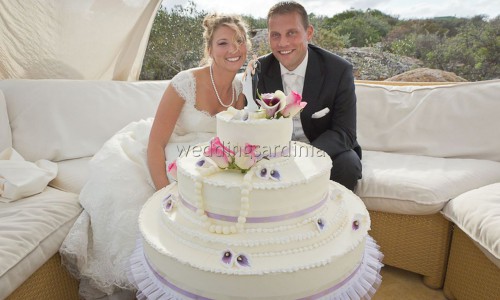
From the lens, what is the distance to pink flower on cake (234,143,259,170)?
49.0 inches

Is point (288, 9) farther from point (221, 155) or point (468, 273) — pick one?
point (468, 273)

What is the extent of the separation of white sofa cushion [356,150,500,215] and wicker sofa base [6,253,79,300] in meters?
1.90

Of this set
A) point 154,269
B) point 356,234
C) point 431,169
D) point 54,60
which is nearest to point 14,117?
point 54,60

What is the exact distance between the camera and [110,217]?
1987 millimetres

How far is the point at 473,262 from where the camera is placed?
2062mm

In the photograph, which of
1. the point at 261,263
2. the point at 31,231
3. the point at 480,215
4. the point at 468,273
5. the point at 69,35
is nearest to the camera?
the point at 261,263

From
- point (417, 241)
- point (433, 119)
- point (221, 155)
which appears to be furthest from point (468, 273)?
point (221, 155)

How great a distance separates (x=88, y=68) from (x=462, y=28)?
180 inches

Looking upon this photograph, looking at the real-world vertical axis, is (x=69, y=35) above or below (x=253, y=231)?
above

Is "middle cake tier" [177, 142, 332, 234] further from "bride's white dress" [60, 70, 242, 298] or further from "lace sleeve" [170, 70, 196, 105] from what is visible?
"lace sleeve" [170, 70, 196, 105]

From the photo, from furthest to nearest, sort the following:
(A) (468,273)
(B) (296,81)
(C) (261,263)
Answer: (B) (296,81) → (A) (468,273) → (C) (261,263)

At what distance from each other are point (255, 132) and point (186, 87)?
120 cm

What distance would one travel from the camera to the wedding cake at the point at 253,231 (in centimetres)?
112

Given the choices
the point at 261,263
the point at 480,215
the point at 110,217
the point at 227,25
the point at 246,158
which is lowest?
the point at 480,215
